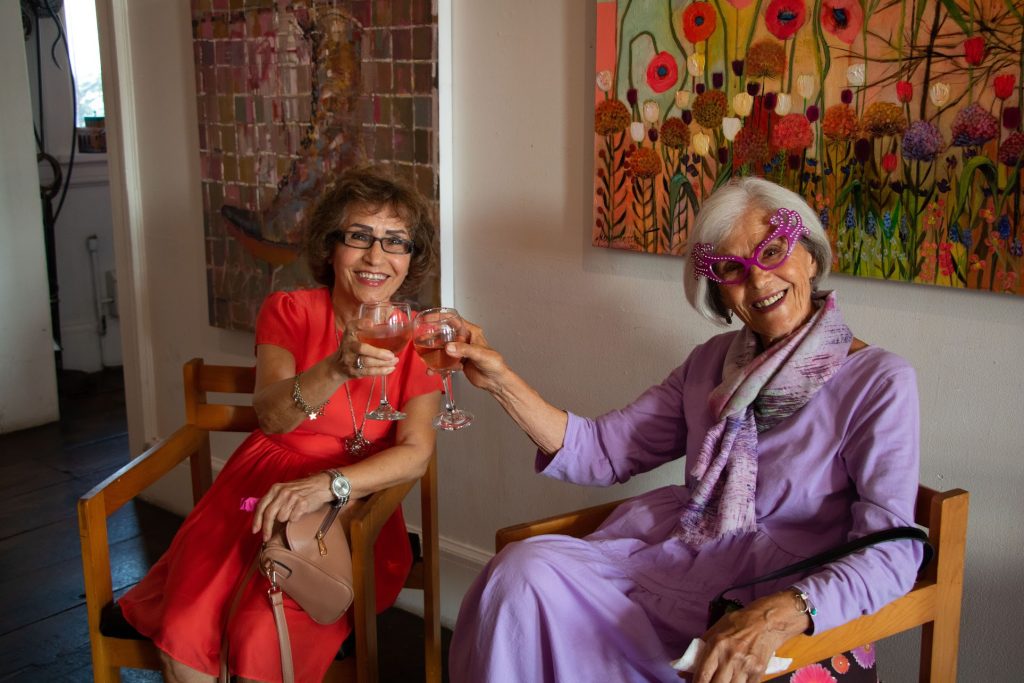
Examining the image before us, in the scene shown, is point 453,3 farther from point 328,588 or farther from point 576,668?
point 576,668

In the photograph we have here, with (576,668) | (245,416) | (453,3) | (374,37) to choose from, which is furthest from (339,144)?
(576,668)

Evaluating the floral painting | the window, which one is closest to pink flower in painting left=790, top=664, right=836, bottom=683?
the floral painting

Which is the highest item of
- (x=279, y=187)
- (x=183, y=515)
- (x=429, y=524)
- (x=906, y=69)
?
(x=906, y=69)

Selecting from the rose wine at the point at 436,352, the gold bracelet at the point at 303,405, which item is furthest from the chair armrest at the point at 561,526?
the gold bracelet at the point at 303,405

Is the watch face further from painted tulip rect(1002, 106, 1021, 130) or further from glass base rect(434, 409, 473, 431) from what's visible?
painted tulip rect(1002, 106, 1021, 130)

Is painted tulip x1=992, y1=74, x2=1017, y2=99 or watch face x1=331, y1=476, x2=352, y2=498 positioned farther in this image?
watch face x1=331, y1=476, x2=352, y2=498

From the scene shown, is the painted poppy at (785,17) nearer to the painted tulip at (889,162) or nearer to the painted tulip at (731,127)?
the painted tulip at (731,127)

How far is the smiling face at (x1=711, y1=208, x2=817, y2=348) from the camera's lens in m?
1.78

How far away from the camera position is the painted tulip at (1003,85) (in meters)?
1.79

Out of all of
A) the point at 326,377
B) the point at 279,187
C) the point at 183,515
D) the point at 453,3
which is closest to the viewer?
the point at 326,377

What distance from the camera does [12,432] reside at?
4.84 meters

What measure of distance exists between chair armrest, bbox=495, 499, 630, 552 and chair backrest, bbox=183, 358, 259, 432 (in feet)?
2.57

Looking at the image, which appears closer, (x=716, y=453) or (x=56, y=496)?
(x=716, y=453)

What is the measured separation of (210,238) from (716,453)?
210 centimetres
